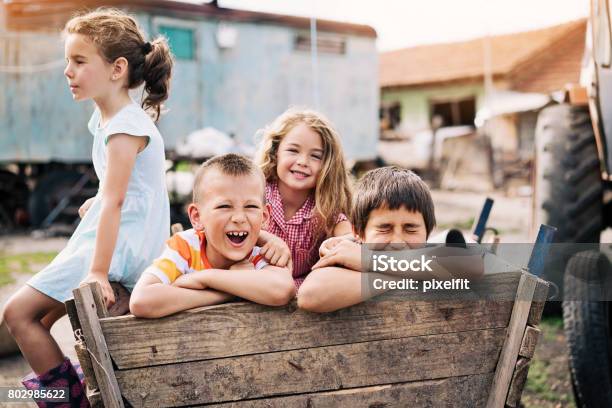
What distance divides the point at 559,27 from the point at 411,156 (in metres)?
8.44

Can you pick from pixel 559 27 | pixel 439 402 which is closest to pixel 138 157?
pixel 439 402

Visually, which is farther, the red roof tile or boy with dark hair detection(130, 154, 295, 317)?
the red roof tile

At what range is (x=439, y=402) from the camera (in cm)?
201

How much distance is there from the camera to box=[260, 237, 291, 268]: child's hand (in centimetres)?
222

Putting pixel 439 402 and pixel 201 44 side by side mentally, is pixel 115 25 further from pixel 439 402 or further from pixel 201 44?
pixel 201 44

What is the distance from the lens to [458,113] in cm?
2266

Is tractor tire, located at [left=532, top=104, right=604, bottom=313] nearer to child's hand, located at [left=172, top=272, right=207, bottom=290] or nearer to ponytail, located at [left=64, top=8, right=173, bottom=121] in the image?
ponytail, located at [left=64, top=8, right=173, bottom=121]

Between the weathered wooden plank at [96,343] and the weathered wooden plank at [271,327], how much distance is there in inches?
1.2

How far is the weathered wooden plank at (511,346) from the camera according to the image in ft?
6.49

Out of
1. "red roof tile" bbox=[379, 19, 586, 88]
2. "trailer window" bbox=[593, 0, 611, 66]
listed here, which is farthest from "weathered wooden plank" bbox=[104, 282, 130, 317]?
"red roof tile" bbox=[379, 19, 586, 88]

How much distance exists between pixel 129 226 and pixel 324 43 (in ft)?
40.1

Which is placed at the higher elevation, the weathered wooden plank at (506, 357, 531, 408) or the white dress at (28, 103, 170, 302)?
the white dress at (28, 103, 170, 302)

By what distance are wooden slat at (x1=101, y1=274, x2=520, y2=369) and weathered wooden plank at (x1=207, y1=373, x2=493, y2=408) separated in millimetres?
145

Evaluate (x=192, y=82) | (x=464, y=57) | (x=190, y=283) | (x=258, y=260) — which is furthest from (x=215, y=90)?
(x=464, y=57)
